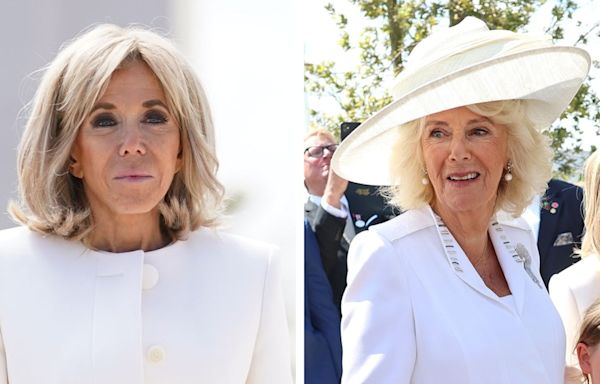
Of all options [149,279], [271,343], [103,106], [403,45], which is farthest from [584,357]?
[403,45]

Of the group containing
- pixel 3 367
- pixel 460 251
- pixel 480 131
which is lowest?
pixel 3 367

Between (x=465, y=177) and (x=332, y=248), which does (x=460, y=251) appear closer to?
(x=465, y=177)

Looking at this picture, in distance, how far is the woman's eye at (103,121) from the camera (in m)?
2.33

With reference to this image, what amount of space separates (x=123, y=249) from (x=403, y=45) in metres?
7.79

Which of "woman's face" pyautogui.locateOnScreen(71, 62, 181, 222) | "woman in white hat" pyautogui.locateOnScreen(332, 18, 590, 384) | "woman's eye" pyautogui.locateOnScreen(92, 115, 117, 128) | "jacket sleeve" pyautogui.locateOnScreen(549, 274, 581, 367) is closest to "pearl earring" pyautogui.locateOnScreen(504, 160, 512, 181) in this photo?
"woman in white hat" pyautogui.locateOnScreen(332, 18, 590, 384)

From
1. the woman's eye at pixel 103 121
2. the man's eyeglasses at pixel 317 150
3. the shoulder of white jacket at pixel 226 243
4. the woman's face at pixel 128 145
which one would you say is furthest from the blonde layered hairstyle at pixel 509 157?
the man's eyeglasses at pixel 317 150

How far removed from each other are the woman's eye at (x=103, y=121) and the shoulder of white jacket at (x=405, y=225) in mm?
724

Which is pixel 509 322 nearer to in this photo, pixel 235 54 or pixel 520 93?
pixel 520 93

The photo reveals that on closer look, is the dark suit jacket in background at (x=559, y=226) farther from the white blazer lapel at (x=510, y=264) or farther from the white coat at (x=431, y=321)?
the white coat at (x=431, y=321)

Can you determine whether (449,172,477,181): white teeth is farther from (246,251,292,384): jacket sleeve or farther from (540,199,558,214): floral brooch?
(540,199,558,214): floral brooch

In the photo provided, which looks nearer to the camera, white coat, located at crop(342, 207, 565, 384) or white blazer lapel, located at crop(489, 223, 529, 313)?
white coat, located at crop(342, 207, 565, 384)

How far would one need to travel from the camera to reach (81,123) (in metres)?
2.32

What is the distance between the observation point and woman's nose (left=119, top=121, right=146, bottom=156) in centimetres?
230

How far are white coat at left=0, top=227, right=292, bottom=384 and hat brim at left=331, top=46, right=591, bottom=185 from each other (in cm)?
58
